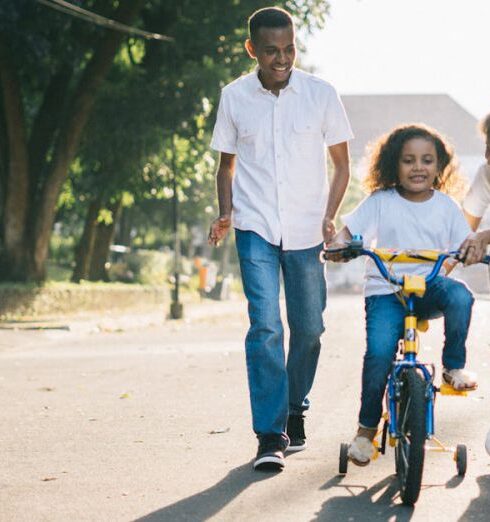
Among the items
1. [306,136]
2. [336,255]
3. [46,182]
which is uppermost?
[46,182]

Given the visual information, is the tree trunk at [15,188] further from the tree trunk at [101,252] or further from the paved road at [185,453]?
the paved road at [185,453]

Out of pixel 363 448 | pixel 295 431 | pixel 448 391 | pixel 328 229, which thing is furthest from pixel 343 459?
pixel 328 229

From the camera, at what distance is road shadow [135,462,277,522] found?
197 inches

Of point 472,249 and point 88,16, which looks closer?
point 472,249

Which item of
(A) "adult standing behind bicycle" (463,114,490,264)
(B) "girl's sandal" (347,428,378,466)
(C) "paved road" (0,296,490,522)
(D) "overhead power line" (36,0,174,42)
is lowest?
(C) "paved road" (0,296,490,522)

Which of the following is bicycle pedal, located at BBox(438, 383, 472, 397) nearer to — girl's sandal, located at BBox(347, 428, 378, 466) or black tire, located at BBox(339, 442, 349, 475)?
girl's sandal, located at BBox(347, 428, 378, 466)

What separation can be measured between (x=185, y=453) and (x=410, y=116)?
104 metres

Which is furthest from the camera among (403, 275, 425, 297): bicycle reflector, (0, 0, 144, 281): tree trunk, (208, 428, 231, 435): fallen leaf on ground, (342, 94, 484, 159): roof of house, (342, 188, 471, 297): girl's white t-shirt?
(342, 94, 484, 159): roof of house

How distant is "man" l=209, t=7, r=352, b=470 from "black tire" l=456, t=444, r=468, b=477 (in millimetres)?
873

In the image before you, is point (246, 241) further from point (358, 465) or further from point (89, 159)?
point (89, 159)

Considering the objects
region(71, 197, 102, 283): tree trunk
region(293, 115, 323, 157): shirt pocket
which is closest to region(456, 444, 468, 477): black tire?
region(293, 115, 323, 157): shirt pocket

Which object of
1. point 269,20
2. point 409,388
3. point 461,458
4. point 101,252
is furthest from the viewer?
point 101,252

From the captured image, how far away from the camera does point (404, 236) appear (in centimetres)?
582

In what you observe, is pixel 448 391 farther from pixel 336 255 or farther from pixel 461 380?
pixel 336 255
